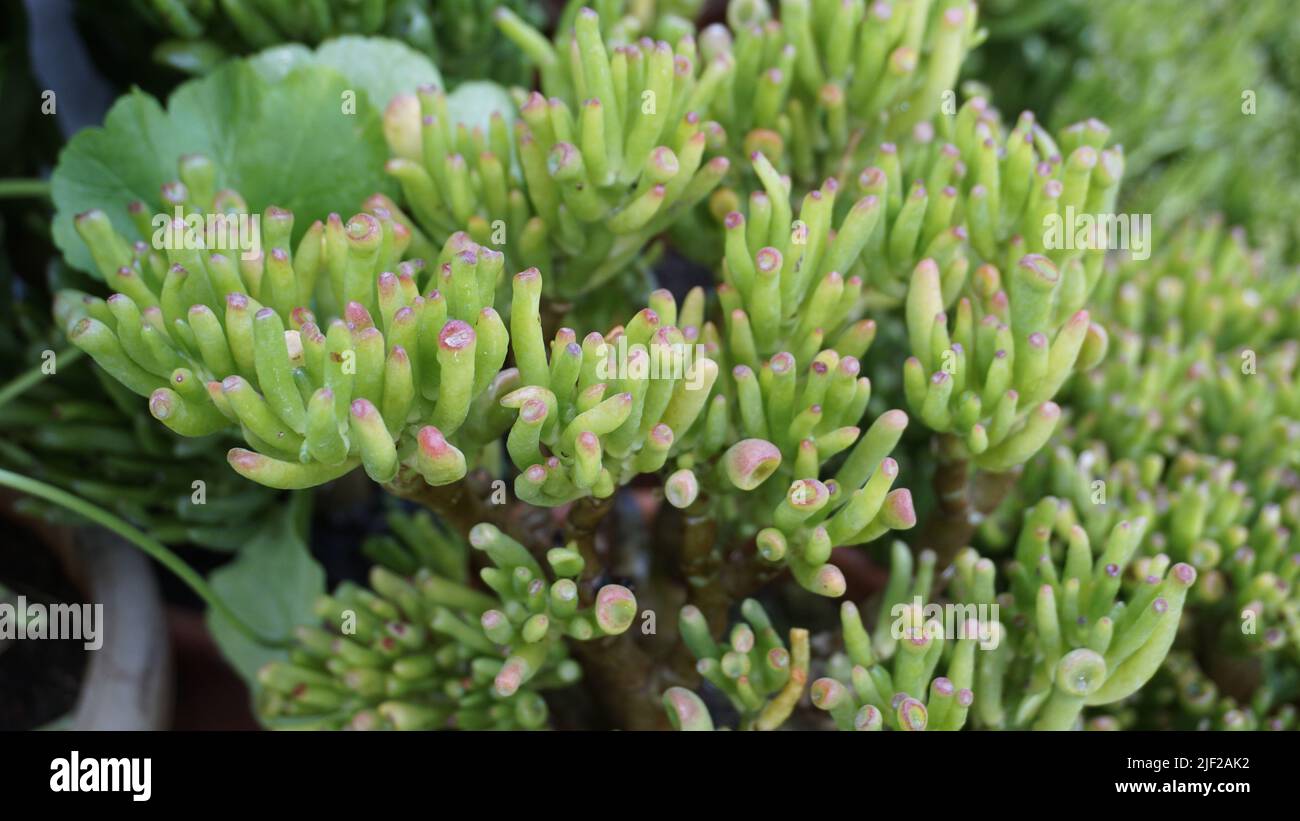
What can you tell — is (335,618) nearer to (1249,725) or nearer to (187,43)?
(187,43)

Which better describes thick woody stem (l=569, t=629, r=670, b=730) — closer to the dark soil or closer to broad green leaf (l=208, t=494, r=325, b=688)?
broad green leaf (l=208, t=494, r=325, b=688)

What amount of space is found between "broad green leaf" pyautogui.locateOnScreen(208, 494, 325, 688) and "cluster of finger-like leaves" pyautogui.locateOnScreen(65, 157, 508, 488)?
9.7 inches

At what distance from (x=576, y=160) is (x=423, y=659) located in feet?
0.87

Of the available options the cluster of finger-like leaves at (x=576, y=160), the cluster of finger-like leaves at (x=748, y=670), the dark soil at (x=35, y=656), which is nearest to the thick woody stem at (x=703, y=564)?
the cluster of finger-like leaves at (x=748, y=670)

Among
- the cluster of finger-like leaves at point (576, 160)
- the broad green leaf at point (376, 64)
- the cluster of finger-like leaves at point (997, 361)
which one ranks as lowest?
the cluster of finger-like leaves at point (997, 361)

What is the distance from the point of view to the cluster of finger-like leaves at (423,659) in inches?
19.8

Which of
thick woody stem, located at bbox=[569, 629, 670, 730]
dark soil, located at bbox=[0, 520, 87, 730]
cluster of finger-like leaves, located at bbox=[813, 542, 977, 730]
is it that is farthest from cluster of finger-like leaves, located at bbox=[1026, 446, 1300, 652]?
dark soil, located at bbox=[0, 520, 87, 730]

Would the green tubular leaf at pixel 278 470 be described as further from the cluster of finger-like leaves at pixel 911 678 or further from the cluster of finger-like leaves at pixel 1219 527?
the cluster of finger-like leaves at pixel 1219 527

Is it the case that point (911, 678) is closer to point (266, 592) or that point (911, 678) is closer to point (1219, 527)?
point (1219, 527)

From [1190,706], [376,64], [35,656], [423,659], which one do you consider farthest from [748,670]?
[35,656]

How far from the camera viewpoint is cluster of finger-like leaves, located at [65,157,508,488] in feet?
1.35

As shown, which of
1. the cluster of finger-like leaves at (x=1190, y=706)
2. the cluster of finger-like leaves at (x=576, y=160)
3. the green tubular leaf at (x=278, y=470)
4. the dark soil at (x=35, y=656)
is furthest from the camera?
the dark soil at (x=35, y=656)

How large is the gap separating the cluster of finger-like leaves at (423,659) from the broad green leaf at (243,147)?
21 cm

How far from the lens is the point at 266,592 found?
696 millimetres
